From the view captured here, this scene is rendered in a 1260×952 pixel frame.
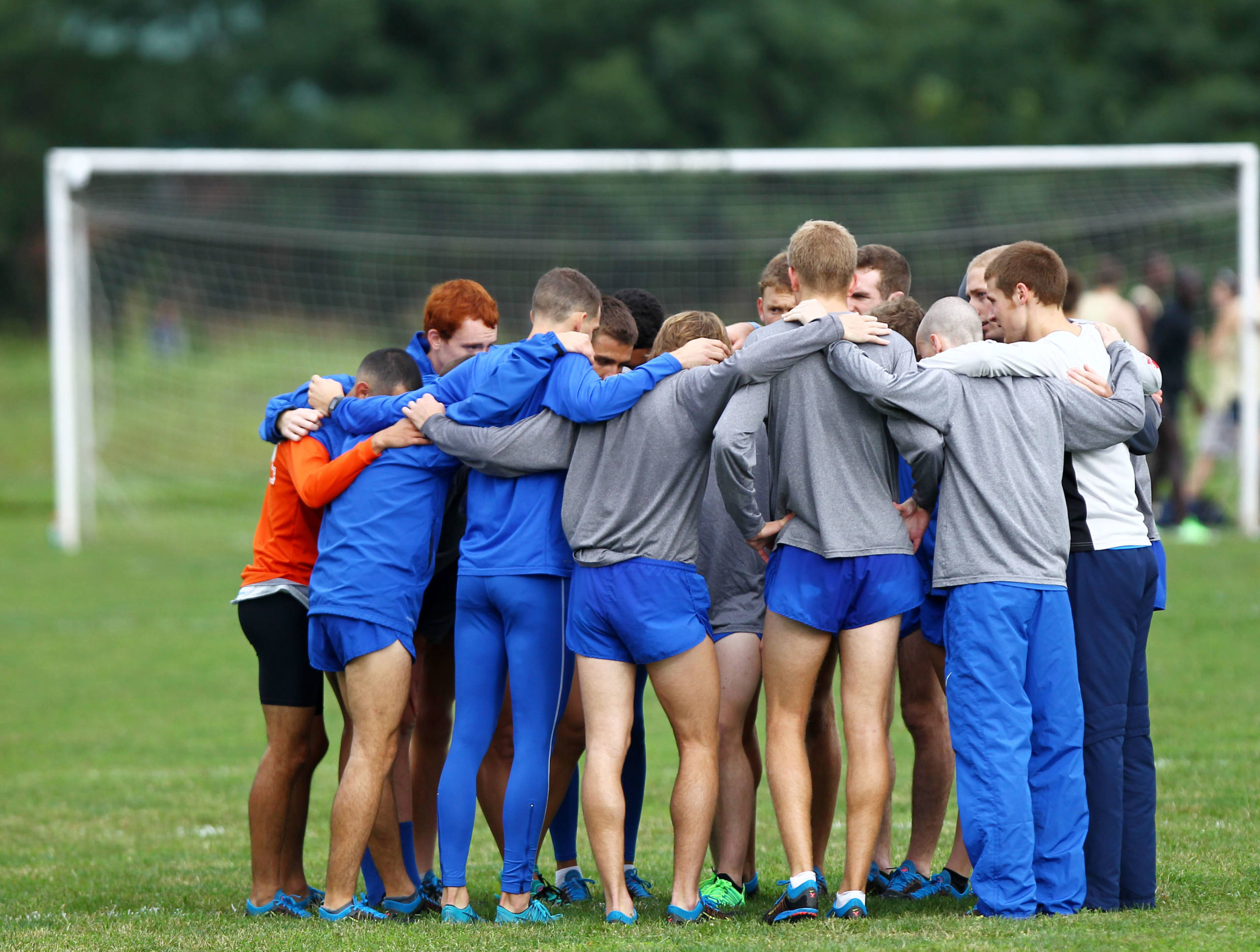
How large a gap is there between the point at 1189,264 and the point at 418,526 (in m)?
16.0

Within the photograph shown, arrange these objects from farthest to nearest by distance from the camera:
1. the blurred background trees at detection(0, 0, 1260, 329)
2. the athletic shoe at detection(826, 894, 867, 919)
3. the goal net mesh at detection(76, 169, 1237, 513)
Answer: the blurred background trees at detection(0, 0, 1260, 329)
the goal net mesh at detection(76, 169, 1237, 513)
the athletic shoe at detection(826, 894, 867, 919)

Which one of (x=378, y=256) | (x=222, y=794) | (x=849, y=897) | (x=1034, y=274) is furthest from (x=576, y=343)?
(x=378, y=256)

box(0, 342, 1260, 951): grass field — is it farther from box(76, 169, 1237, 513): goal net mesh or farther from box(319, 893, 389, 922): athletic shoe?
box(76, 169, 1237, 513): goal net mesh

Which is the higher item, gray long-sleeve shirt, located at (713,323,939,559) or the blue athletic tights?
gray long-sleeve shirt, located at (713,323,939,559)

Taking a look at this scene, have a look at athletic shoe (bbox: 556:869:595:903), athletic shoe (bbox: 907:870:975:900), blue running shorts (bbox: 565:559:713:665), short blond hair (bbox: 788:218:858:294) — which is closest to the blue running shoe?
athletic shoe (bbox: 556:869:595:903)

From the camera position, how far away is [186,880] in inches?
232

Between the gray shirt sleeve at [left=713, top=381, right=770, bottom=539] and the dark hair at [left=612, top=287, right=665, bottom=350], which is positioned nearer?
the gray shirt sleeve at [left=713, top=381, right=770, bottom=539]

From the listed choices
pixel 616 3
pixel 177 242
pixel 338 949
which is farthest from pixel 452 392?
pixel 616 3

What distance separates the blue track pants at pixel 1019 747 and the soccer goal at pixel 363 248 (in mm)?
11357

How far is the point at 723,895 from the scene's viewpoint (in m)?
5.05

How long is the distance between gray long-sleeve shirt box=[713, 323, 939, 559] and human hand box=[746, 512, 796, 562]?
3 cm

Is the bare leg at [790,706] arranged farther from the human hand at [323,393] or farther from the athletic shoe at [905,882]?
the human hand at [323,393]

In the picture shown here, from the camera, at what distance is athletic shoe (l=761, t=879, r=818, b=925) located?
15.0 feet

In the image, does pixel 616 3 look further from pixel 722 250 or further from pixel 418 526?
pixel 418 526
